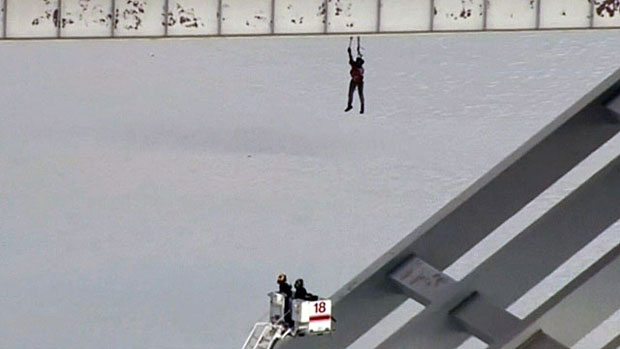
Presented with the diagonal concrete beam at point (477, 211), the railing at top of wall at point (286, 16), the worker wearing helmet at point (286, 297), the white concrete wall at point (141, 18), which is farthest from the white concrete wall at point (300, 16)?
the diagonal concrete beam at point (477, 211)

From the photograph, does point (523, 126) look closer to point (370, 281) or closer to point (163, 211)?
point (163, 211)

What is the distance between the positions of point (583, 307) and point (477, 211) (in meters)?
0.95

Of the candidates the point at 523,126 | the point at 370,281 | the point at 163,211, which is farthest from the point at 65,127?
the point at 370,281

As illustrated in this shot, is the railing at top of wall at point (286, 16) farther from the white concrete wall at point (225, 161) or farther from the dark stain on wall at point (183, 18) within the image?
the white concrete wall at point (225, 161)

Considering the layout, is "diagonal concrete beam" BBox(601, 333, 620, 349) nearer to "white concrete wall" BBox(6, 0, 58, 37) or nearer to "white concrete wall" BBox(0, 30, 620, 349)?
"white concrete wall" BBox(6, 0, 58, 37)

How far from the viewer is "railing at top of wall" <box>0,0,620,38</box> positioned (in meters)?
8.05

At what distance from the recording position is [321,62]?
2034cm

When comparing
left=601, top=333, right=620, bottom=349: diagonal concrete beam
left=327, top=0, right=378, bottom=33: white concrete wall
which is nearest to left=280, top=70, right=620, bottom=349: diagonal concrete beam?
left=601, top=333, right=620, bottom=349: diagonal concrete beam

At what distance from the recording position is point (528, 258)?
4.59m

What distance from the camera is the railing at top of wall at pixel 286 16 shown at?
805 cm

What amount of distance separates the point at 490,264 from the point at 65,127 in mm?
15300

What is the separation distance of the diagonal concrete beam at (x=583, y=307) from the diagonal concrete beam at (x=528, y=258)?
34 centimetres

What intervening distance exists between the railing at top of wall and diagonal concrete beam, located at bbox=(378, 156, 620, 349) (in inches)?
142

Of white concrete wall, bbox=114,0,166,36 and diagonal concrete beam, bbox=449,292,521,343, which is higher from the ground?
white concrete wall, bbox=114,0,166,36
